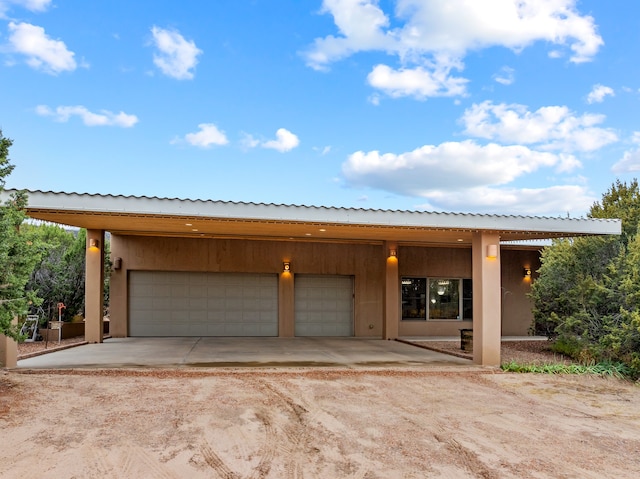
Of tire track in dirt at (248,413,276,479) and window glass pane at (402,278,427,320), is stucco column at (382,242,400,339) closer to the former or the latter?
window glass pane at (402,278,427,320)

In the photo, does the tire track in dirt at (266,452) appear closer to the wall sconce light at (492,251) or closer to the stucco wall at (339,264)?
the wall sconce light at (492,251)

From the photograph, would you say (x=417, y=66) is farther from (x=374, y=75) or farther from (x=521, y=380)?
(x=521, y=380)

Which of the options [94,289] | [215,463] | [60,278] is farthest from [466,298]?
[215,463]

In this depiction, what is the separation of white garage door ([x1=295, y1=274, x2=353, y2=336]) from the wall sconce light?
605cm

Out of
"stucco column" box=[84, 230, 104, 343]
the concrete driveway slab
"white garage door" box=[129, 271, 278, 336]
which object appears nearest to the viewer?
the concrete driveway slab

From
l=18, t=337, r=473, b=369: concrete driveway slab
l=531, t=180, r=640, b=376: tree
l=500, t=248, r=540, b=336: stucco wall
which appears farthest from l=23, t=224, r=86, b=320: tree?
l=500, t=248, r=540, b=336: stucco wall

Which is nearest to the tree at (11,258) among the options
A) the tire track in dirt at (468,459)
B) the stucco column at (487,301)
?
the tire track in dirt at (468,459)

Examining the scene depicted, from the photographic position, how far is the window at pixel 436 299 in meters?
15.1

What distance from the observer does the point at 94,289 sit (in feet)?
40.4

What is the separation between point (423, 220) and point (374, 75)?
11557 millimetres

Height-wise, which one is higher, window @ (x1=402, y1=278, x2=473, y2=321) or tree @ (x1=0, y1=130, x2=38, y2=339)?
tree @ (x1=0, y1=130, x2=38, y2=339)

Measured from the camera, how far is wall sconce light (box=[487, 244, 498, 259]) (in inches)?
375

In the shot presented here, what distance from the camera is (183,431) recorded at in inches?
200

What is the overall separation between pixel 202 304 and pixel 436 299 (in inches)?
275
